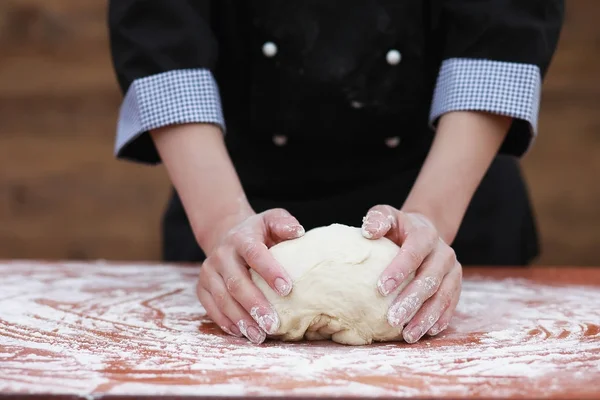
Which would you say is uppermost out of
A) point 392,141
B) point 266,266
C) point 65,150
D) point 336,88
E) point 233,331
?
point 336,88

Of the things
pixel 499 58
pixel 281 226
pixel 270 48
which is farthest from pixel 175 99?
pixel 499 58

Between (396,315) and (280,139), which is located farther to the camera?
(280,139)

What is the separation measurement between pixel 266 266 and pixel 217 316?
116mm

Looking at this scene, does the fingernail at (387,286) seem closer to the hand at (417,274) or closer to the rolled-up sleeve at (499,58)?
the hand at (417,274)

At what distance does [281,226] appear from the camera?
1033 mm

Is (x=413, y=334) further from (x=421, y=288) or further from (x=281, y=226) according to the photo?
(x=281, y=226)

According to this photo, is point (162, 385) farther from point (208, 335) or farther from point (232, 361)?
point (208, 335)

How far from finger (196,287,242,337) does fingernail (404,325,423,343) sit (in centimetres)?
23

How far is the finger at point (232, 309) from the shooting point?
3.20 ft

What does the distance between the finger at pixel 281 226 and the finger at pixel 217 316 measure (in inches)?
5.0

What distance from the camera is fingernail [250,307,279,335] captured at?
96cm

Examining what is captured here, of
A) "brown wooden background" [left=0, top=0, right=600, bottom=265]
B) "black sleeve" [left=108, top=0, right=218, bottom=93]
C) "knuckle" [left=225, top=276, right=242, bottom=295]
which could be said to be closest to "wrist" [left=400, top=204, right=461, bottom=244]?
"knuckle" [left=225, top=276, right=242, bottom=295]

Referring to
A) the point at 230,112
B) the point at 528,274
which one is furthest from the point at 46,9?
the point at 528,274

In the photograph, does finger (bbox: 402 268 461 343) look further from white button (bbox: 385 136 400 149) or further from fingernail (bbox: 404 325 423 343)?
white button (bbox: 385 136 400 149)
